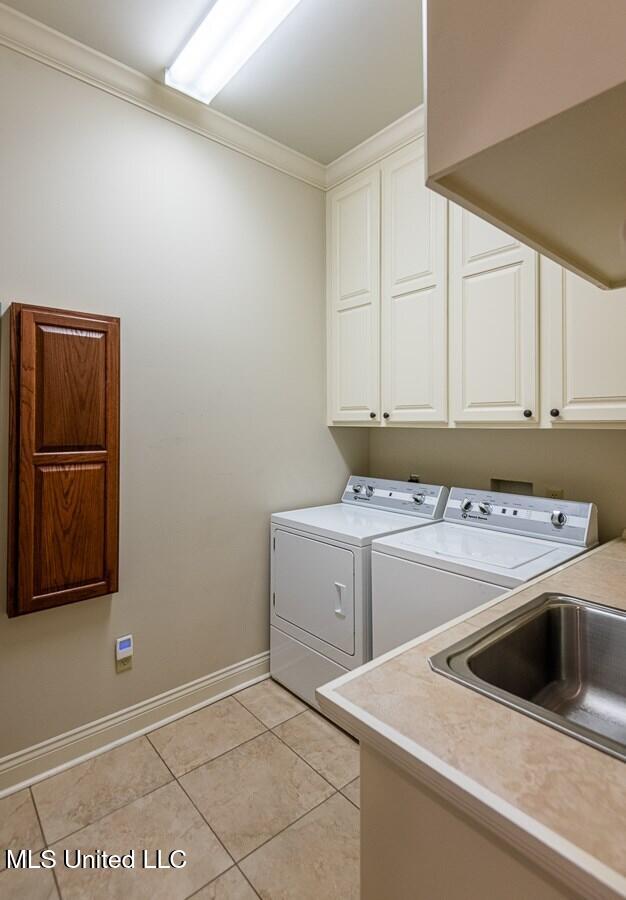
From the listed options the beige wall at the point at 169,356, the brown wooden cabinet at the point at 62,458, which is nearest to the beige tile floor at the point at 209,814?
the beige wall at the point at 169,356

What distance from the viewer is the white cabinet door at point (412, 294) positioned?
7.06ft

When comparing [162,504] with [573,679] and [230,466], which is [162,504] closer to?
[230,466]

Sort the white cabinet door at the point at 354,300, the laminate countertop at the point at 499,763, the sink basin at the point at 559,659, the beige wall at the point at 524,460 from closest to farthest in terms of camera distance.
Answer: the laminate countertop at the point at 499,763
the sink basin at the point at 559,659
the beige wall at the point at 524,460
the white cabinet door at the point at 354,300

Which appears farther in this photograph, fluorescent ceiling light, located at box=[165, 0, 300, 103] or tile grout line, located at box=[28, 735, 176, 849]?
fluorescent ceiling light, located at box=[165, 0, 300, 103]

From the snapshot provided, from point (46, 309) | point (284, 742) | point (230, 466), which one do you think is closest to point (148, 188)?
point (46, 309)

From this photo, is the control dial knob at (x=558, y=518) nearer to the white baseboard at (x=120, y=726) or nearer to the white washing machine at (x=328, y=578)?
the white washing machine at (x=328, y=578)

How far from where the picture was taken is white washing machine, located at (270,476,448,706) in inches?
77.7

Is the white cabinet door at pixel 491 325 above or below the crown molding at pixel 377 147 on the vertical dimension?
below

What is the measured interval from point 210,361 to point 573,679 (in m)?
1.87

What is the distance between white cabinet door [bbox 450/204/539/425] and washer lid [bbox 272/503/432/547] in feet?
1.89

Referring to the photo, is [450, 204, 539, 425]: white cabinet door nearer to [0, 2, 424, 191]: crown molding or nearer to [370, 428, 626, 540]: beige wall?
[370, 428, 626, 540]: beige wall

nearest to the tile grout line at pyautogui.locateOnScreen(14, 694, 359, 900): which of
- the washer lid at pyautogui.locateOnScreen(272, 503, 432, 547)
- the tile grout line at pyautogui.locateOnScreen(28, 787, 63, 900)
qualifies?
the tile grout line at pyautogui.locateOnScreen(28, 787, 63, 900)

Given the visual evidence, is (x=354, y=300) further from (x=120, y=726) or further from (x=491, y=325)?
(x=120, y=726)

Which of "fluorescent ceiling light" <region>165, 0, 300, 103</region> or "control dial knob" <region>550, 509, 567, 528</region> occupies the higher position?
"fluorescent ceiling light" <region>165, 0, 300, 103</region>
